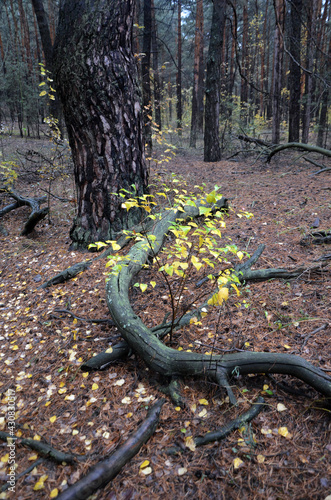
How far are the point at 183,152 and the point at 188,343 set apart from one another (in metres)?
10.9

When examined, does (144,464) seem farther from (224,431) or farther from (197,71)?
(197,71)

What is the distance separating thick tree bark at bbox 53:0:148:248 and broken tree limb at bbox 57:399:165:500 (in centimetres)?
262

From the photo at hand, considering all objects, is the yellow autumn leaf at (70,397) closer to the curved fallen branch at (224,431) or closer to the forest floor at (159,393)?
the forest floor at (159,393)

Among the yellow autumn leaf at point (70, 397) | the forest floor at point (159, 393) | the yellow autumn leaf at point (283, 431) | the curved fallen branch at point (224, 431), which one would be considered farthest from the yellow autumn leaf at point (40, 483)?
the yellow autumn leaf at point (283, 431)

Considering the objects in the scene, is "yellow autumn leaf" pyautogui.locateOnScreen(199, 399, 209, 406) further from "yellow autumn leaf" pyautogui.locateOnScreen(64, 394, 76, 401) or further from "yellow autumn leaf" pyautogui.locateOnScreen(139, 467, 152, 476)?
"yellow autumn leaf" pyautogui.locateOnScreen(64, 394, 76, 401)

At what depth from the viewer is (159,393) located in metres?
2.00

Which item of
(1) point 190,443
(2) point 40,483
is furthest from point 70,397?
(1) point 190,443

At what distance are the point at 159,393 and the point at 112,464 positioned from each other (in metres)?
0.57

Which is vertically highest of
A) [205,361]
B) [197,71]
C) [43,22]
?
[197,71]

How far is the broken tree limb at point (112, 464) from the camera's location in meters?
1.41

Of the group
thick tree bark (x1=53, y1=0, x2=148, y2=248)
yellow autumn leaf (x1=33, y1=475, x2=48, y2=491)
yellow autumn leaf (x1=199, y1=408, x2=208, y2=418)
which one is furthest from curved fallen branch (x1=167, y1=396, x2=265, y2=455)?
thick tree bark (x1=53, y1=0, x2=148, y2=248)

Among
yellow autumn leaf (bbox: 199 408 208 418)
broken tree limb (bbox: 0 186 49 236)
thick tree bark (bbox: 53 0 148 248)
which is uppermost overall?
thick tree bark (bbox: 53 0 148 248)

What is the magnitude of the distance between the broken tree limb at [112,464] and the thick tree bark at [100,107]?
8.60 ft

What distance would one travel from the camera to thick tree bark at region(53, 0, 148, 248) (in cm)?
332
